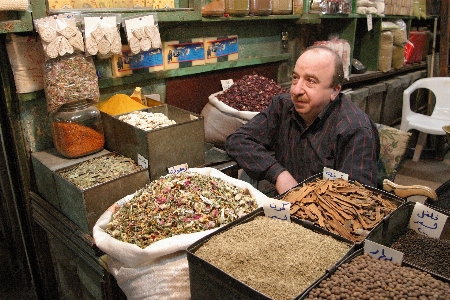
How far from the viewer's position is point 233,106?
2303 mm

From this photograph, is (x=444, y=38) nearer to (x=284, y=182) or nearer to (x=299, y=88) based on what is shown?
(x=299, y=88)

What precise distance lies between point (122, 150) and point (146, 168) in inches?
9.2

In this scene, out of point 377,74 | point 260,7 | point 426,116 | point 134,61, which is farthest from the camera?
point 426,116

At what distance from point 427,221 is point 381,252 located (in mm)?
255

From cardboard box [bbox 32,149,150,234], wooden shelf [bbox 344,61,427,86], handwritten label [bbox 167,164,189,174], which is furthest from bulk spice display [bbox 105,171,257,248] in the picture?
wooden shelf [bbox 344,61,427,86]

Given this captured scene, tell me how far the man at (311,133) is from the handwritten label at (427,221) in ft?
1.61

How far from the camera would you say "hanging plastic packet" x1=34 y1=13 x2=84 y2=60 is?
1465mm

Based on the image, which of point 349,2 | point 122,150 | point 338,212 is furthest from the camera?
point 349,2

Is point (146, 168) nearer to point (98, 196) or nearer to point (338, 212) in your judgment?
point (98, 196)

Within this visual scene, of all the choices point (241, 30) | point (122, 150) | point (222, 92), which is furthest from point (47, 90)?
point (241, 30)

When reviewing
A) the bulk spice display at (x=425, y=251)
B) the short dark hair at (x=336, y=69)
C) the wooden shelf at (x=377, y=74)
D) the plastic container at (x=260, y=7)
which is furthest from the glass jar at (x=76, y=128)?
the wooden shelf at (x=377, y=74)

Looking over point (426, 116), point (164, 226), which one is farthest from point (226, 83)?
point (426, 116)

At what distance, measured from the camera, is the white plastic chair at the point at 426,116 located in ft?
12.5

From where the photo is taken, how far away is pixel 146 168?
63.1 inches
